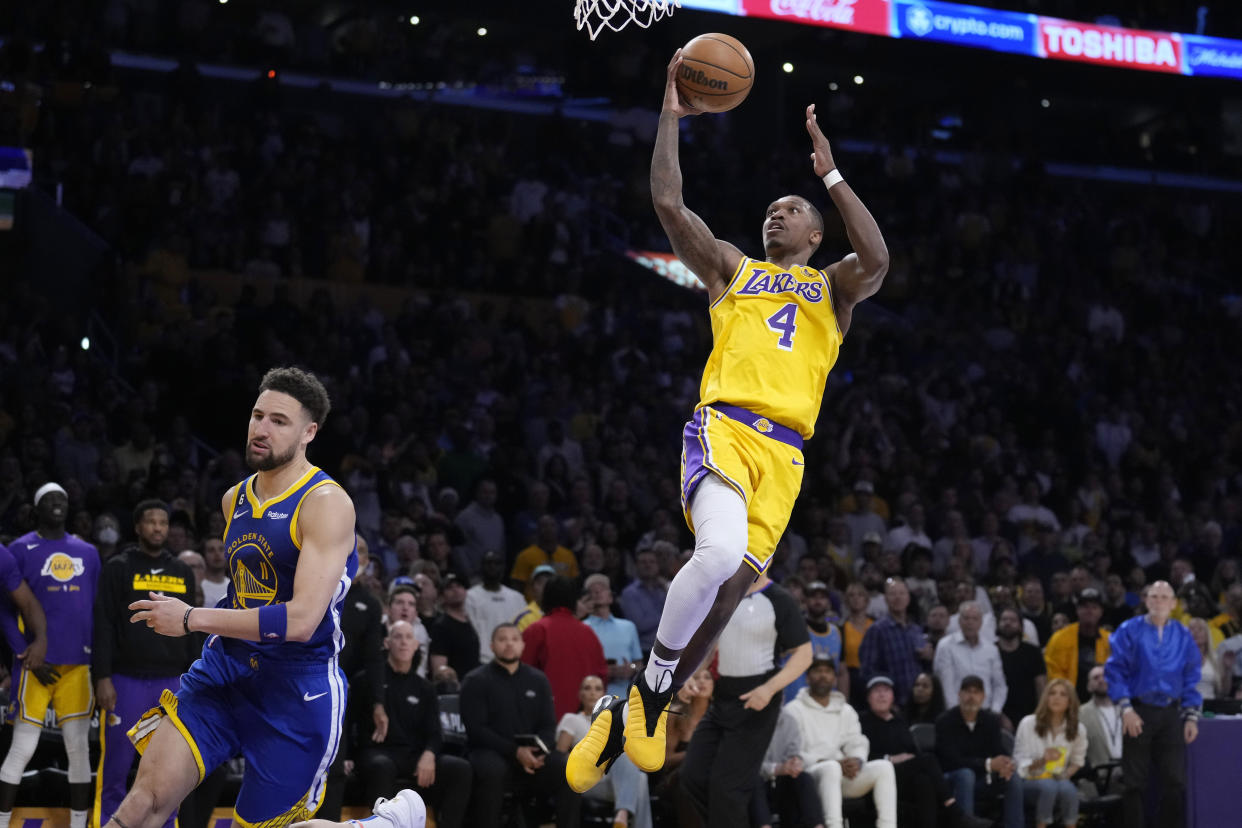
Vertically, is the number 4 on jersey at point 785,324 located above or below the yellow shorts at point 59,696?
above

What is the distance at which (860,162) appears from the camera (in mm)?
23719

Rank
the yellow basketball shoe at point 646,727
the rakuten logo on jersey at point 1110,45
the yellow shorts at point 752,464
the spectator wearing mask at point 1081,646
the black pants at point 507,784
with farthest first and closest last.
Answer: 1. the rakuten logo on jersey at point 1110,45
2. the spectator wearing mask at point 1081,646
3. the black pants at point 507,784
4. the yellow shorts at point 752,464
5. the yellow basketball shoe at point 646,727

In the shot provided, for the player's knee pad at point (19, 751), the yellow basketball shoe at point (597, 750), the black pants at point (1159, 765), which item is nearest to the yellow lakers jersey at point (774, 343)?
the yellow basketball shoe at point (597, 750)

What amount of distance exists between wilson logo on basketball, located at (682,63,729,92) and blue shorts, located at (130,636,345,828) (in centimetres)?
279

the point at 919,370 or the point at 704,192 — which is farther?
the point at 704,192

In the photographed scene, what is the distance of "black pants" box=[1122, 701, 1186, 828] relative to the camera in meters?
11.5

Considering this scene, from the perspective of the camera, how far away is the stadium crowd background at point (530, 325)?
47.3 feet

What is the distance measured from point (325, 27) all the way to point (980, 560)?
12.4 m

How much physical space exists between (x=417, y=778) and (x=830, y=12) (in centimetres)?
1123

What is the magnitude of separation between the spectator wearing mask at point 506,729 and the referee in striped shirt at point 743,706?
1.02 metres

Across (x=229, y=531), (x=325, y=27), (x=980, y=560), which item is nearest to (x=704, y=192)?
(x=325, y=27)

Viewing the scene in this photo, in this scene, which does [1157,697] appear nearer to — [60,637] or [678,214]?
[678,214]

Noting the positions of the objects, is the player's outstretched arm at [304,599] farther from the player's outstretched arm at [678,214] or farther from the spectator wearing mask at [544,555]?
the spectator wearing mask at [544,555]

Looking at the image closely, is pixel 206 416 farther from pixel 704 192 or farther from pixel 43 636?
pixel 704 192
